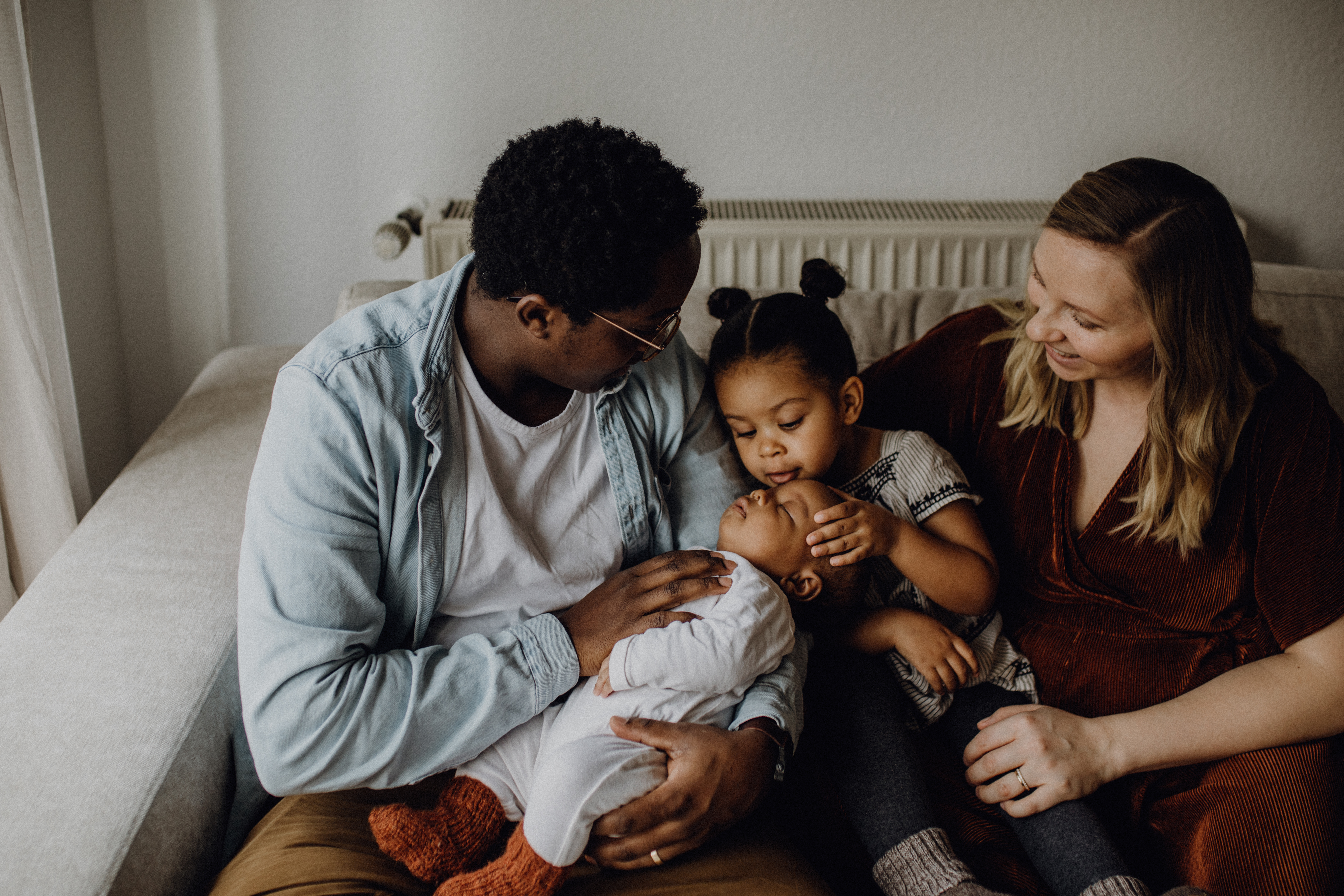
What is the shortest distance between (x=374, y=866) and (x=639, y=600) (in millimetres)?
460

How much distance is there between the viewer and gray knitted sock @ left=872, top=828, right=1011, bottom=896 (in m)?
1.17

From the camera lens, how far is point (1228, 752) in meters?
1.29

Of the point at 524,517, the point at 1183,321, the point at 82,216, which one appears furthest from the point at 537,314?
the point at 82,216

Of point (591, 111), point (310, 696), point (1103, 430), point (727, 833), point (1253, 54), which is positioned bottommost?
point (727, 833)

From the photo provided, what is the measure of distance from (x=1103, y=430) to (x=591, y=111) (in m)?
1.50

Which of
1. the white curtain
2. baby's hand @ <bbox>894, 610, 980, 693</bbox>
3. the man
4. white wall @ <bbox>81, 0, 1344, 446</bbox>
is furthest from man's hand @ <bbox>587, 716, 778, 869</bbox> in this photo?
white wall @ <bbox>81, 0, 1344, 446</bbox>

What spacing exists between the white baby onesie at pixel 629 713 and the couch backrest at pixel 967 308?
0.71m

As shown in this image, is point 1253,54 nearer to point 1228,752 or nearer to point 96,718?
point 1228,752

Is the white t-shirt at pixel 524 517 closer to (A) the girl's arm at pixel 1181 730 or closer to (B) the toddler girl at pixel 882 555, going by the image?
(B) the toddler girl at pixel 882 555

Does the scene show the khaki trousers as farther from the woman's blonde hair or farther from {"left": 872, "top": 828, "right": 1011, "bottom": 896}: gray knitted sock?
the woman's blonde hair

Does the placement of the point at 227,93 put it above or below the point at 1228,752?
above

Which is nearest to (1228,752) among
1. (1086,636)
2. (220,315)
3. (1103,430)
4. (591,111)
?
(1086,636)

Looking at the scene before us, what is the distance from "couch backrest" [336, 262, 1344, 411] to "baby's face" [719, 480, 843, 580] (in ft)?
1.69

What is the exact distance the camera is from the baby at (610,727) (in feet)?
3.63
